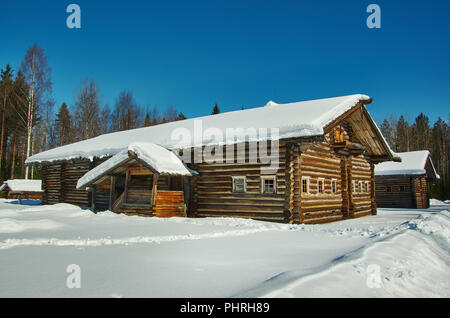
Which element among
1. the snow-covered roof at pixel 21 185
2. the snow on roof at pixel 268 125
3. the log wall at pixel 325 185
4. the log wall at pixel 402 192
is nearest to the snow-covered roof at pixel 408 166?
the log wall at pixel 402 192

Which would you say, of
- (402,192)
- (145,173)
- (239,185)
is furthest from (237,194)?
(402,192)

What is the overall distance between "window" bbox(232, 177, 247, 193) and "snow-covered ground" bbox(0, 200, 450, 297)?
5.40 meters

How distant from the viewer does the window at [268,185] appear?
1407cm

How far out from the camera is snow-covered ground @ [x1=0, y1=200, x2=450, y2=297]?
4.06 metres

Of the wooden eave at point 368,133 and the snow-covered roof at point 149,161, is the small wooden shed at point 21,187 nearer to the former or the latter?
the snow-covered roof at point 149,161

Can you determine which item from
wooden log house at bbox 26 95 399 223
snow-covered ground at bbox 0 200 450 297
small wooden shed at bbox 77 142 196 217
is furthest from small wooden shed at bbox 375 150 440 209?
small wooden shed at bbox 77 142 196 217

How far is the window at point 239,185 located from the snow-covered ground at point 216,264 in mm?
5396

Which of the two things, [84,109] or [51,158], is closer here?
[51,158]

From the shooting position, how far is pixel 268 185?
560 inches

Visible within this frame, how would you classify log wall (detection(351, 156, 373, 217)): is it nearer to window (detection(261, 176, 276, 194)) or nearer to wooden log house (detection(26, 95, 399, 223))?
wooden log house (detection(26, 95, 399, 223))
